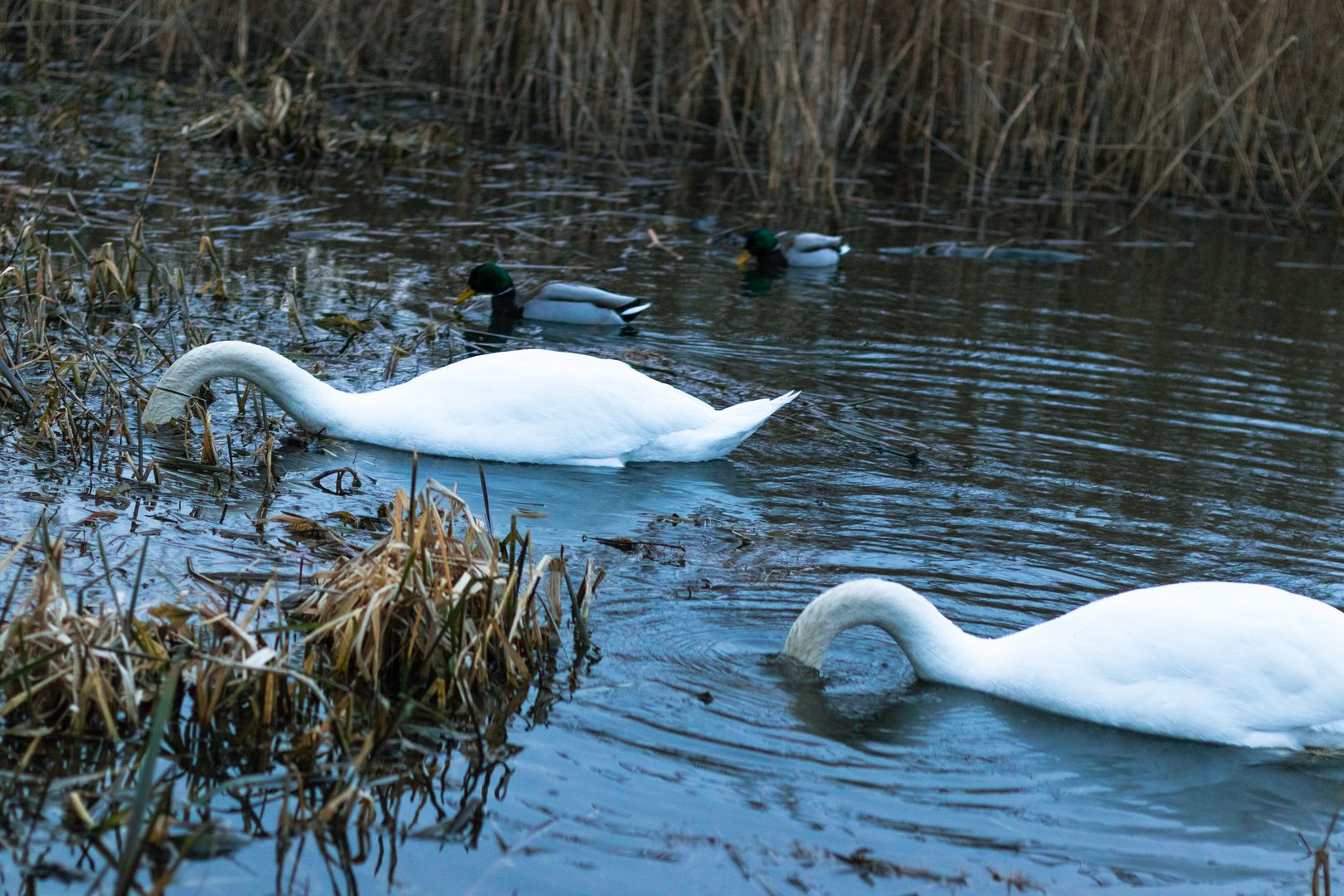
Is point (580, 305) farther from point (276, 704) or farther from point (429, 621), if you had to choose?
point (276, 704)

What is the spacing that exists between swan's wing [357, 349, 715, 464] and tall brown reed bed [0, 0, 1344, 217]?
5961mm

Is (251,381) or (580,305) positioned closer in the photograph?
(251,381)

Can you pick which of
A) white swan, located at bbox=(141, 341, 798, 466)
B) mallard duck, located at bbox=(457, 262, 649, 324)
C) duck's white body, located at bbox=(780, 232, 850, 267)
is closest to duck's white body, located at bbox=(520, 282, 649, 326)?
mallard duck, located at bbox=(457, 262, 649, 324)

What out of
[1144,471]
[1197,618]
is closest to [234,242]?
[1144,471]

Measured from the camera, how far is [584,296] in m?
9.54

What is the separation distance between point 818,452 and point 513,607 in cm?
301

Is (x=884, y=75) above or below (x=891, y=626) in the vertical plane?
above

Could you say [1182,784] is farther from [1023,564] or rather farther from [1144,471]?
[1144,471]

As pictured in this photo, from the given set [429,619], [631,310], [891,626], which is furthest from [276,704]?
[631,310]

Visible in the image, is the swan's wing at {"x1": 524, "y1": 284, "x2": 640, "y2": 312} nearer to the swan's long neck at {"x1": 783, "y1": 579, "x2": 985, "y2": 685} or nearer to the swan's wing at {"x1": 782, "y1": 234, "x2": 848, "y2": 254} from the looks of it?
the swan's wing at {"x1": 782, "y1": 234, "x2": 848, "y2": 254}

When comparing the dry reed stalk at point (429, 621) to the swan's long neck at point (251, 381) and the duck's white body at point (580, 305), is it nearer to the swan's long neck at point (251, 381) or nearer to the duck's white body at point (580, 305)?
the swan's long neck at point (251, 381)

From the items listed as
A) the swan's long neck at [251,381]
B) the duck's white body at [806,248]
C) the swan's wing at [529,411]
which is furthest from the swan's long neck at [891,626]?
the duck's white body at [806,248]

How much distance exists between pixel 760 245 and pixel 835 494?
509cm

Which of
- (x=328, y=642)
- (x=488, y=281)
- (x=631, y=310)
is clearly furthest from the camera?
(x=488, y=281)
